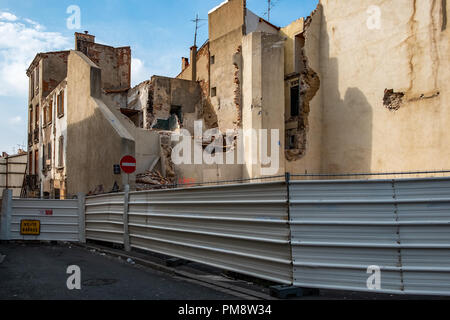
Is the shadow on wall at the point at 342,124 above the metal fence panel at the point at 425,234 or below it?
above

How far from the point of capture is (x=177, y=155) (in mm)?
21281

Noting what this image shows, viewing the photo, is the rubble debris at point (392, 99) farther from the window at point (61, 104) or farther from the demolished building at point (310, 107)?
the window at point (61, 104)

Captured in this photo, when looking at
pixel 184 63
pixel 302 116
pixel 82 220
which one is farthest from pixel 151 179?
pixel 184 63

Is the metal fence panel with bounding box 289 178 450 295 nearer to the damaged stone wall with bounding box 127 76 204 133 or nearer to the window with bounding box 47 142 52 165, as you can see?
the window with bounding box 47 142 52 165

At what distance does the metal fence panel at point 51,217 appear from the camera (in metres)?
13.7

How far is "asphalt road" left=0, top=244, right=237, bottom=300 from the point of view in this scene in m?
6.49

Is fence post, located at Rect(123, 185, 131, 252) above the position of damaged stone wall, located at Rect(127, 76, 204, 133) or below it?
below

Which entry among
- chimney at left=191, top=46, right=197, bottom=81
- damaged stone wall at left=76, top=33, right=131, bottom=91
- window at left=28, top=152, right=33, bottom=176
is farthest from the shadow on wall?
window at left=28, top=152, right=33, bottom=176

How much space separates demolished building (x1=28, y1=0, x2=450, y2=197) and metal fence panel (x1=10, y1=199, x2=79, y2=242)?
2.02m

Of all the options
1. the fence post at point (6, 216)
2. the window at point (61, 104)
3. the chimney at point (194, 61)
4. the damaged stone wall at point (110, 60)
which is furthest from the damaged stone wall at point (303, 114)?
the damaged stone wall at point (110, 60)

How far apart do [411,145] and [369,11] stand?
734 centimetres

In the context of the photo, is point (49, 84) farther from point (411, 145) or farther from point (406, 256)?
point (406, 256)

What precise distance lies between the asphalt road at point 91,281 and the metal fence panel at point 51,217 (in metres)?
2.75

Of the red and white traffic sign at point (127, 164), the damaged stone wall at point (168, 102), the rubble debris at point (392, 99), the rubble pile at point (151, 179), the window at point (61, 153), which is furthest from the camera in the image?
the damaged stone wall at point (168, 102)
